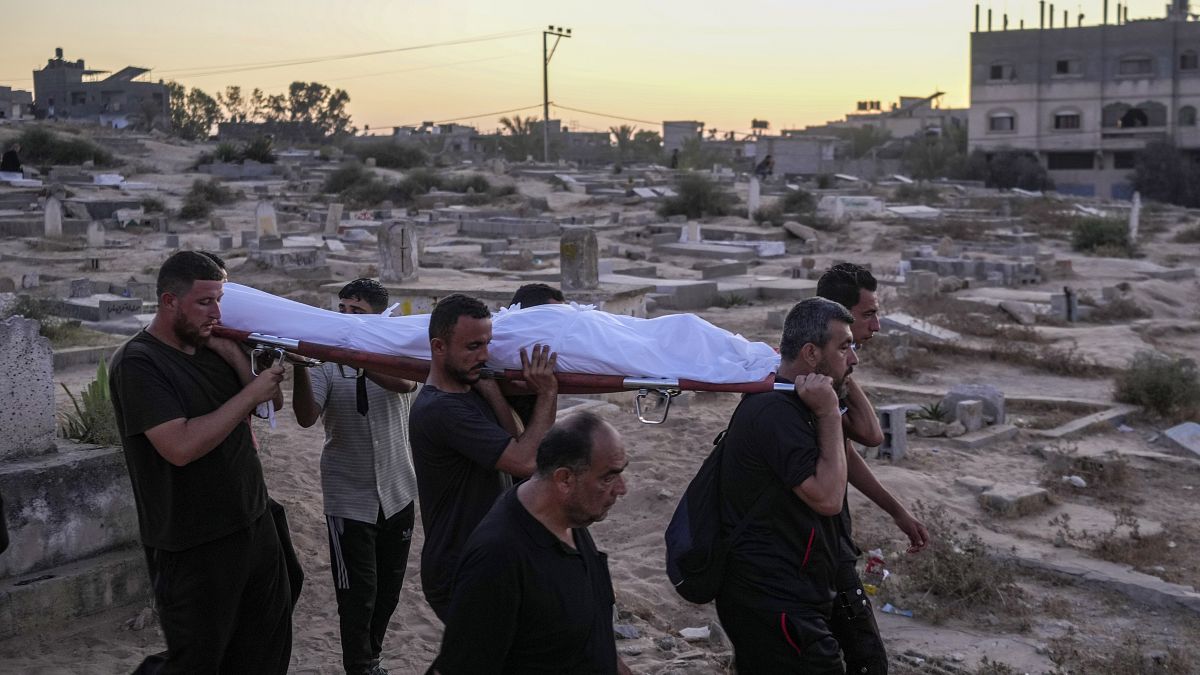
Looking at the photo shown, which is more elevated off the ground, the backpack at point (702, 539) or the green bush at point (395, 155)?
the green bush at point (395, 155)

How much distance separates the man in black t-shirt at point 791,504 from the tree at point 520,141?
57299mm

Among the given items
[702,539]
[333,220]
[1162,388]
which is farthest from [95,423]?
[333,220]

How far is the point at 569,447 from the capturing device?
2.64m

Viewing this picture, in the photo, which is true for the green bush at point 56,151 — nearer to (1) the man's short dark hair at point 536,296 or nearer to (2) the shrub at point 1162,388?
(2) the shrub at point 1162,388

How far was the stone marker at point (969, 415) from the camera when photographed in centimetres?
973

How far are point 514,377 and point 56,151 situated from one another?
138 ft

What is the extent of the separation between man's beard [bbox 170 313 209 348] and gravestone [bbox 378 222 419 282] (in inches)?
345

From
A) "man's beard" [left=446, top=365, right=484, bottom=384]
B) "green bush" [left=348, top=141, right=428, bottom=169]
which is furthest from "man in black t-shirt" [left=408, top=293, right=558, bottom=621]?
"green bush" [left=348, top=141, right=428, bottom=169]

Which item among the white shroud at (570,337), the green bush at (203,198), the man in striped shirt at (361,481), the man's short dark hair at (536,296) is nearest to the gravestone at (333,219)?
the green bush at (203,198)

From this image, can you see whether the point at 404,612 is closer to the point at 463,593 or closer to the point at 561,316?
the point at 561,316

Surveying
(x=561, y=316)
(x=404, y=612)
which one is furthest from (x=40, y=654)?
(x=561, y=316)

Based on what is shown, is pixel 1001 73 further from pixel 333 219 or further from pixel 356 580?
pixel 356 580

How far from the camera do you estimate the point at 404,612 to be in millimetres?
5504

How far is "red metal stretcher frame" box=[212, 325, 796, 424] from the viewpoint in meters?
3.33
